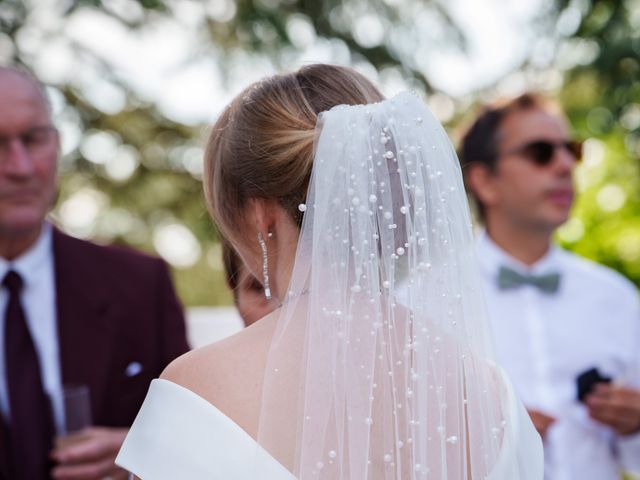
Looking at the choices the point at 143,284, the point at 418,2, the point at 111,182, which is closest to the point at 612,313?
the point at 143,284

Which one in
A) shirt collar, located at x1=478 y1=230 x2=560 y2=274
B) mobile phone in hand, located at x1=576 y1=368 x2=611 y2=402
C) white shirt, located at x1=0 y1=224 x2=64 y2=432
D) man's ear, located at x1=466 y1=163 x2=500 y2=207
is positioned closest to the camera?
white shirt, located at x1=0 y1=224 x2=64 y2=432

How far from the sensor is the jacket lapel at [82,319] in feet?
12.0

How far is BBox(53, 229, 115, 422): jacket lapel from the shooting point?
12.0 feet

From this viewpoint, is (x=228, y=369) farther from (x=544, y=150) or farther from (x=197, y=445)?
(x=544, y=150)

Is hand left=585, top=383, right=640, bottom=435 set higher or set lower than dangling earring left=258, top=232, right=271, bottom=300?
lower

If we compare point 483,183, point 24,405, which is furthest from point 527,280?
point 24,405

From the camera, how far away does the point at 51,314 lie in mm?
3730

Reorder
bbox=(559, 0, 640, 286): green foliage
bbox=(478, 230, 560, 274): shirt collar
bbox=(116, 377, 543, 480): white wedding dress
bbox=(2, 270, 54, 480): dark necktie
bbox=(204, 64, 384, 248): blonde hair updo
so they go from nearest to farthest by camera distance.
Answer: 1. bbox=(116, 377, 543, 480): white wedding dress
2. bbox=(204, 64, 384, 248): blonde hair updo
3. bbox=(2, 270, 54, 480): dark necktie
4. bbox=(478, 230, 560, 274): shirt collar
5. bbox=(559, 0, 640, 286): green foliage

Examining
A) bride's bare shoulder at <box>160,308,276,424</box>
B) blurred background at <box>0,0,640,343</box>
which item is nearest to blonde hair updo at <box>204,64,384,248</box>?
bride's bare shoulder at <box>160,308,276,424</box>

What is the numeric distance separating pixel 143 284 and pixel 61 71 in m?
2.87

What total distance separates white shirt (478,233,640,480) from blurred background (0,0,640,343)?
2.15 metres

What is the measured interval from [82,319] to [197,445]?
6.26ft

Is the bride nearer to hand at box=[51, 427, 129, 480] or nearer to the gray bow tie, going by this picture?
hand at box=[51, 427, 129, 480]

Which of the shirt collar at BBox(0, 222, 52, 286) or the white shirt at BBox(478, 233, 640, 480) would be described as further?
the white shirt at BBox(478, 233, 640, 480)
